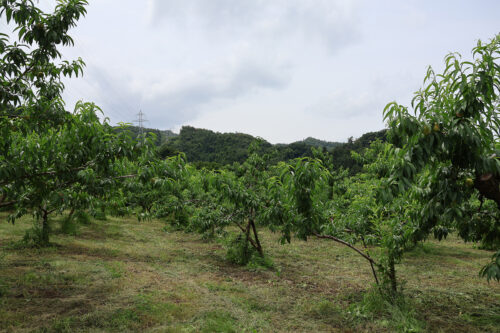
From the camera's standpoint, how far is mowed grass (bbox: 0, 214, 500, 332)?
524 centimetres

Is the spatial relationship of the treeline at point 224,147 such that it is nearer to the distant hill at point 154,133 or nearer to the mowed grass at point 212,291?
the distant hill at point 154,133

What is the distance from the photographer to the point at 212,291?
7.07m

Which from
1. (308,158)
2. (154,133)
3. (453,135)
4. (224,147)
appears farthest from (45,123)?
(224,147)

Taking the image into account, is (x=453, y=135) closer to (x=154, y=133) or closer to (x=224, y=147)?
(x=154, y=133)

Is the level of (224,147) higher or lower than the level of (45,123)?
higher

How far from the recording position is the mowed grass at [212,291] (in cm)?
524

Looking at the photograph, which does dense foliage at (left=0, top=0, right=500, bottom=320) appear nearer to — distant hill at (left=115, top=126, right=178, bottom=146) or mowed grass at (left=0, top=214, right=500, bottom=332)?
distant hill at (left=115, top=126, right=178, bottom=146)

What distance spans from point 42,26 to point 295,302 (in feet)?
23.0

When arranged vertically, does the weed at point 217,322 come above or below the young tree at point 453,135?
below

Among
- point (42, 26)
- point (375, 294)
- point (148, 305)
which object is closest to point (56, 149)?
point (42, 26)

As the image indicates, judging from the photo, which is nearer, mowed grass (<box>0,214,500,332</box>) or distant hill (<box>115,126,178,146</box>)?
distant hill (<box>115,126,178,146</box>)

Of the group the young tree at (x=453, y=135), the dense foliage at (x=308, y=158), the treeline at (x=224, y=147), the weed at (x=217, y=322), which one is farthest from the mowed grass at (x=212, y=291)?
the treeline at (x=224, y=147)

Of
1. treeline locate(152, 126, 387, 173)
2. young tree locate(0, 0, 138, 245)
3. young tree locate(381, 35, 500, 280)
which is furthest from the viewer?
treeline locate(152, 126, 387, 173)

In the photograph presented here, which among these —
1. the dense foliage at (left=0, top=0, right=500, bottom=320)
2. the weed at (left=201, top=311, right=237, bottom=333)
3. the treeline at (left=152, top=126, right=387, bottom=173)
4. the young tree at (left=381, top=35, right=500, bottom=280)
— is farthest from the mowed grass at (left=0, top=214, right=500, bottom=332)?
the treeline at (left=152, top=126, right=387, bottom=173)
